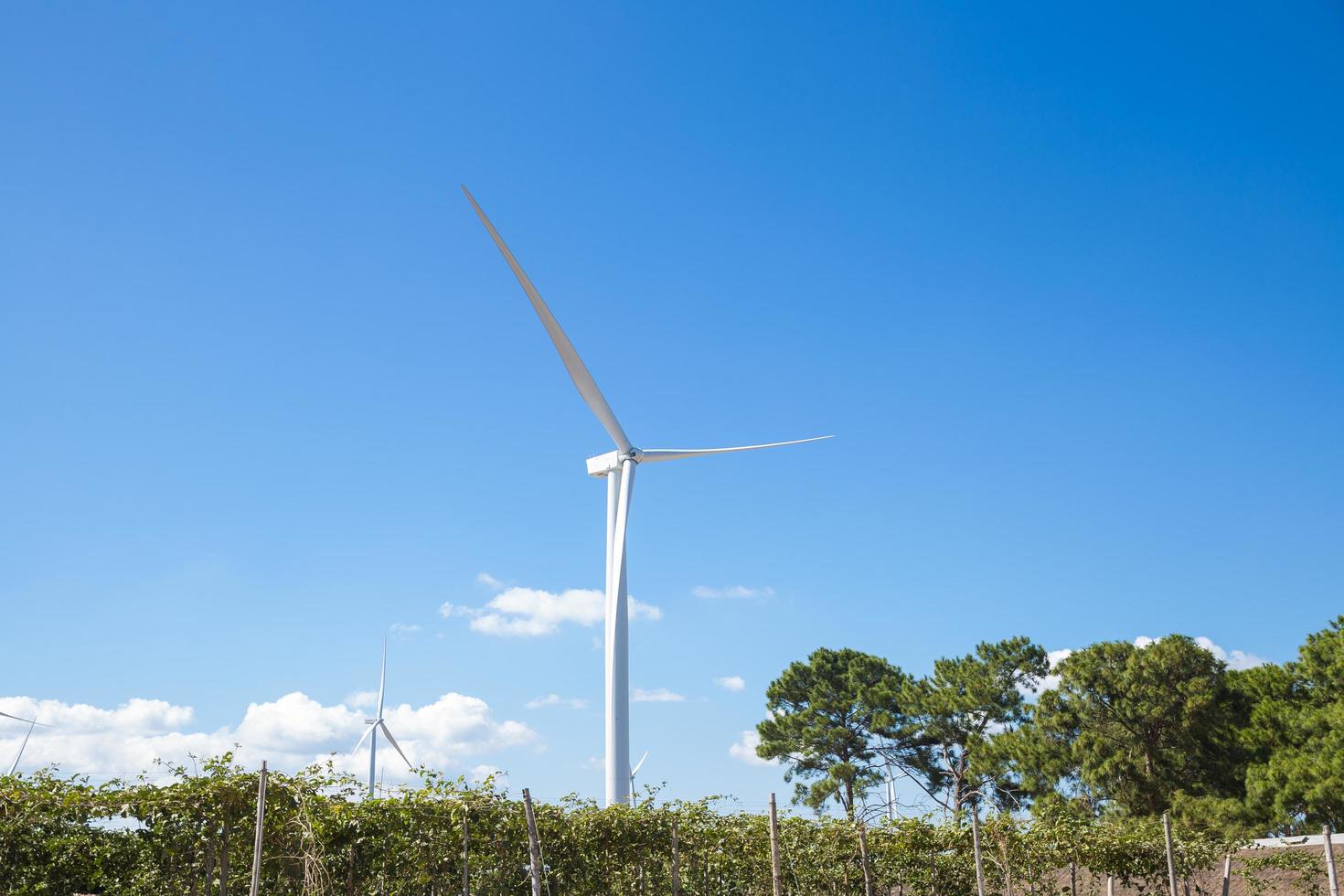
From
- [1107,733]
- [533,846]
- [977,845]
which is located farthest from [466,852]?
[1107,733]

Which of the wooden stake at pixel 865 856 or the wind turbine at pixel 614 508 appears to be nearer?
the wooden stake at pixel 865 856

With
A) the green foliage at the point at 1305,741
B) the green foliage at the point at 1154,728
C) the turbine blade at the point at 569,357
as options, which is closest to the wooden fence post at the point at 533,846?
the turbine blade at the point at 569,357

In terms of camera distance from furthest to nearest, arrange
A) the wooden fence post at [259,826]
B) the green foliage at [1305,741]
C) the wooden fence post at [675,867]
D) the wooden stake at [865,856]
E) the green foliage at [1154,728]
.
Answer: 1. the green foliage at [1154,728]
2. the green foliage at [1305,741]
3. the wooden stake at [865,856]
4. the wooden fence post at [675,867]
5. the wooden fence post at [259,826]

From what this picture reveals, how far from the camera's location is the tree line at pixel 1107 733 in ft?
97.2

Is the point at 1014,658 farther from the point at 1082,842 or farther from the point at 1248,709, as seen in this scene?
the point at 1082,842

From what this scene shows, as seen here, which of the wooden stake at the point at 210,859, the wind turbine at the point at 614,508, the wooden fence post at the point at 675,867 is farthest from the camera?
the wind turbine at the point at 614,508

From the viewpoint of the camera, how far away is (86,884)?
34.3 ft

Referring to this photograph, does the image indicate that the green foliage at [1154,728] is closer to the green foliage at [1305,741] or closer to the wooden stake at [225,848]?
the green foliage at [1305,741]

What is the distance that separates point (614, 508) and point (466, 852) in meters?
18.0

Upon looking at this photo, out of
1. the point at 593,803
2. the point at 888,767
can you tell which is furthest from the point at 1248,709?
the point at 593,803

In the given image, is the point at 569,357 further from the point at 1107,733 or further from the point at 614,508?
the point at 1107,733

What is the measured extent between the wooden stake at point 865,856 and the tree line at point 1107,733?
31.0 ft

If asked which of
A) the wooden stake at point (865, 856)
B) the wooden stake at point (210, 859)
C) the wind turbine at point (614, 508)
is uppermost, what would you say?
the wind turbine at point (614, 508)

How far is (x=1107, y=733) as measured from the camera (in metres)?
33.4
